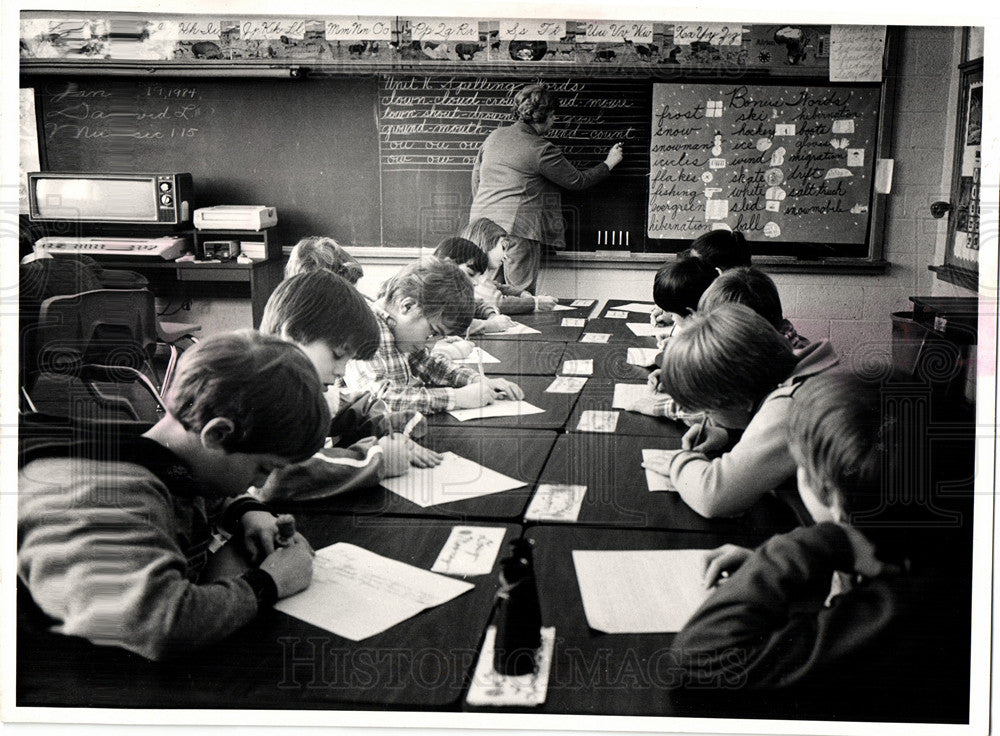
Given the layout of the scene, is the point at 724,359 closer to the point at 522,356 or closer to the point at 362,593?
the point at 522,356

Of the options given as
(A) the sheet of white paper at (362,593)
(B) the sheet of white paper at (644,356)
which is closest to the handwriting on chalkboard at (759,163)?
(B) the sheet of white paper at (644,356)

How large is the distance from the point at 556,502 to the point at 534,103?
918mm

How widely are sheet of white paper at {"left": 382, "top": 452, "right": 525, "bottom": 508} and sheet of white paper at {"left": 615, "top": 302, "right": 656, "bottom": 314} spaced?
0.47m

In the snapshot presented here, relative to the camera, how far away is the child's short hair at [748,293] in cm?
209

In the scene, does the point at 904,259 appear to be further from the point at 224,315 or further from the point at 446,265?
the point at 224,315

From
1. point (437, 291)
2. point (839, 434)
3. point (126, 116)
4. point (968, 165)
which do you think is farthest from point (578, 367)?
point (126, 116)

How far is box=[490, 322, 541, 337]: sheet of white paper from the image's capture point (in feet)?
7.10

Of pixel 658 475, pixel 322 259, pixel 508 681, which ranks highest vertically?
pixel 322 259

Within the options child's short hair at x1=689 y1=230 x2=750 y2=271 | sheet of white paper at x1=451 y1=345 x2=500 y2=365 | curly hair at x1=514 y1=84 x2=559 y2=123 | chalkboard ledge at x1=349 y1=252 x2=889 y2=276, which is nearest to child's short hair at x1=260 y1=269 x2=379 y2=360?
chalkboard ledge at x1=349 y1=252 x2=889 y2=276

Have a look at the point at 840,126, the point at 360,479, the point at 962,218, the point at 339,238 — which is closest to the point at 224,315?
the point at 339,238

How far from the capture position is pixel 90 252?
7.07 feet

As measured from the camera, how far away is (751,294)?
2096 mm

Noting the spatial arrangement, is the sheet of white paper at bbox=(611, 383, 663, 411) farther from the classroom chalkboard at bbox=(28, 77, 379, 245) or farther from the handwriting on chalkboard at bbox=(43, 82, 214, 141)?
the handwriting on chalkboard at bbox=(43, 82, 214, 141)

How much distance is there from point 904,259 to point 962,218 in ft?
0.50
